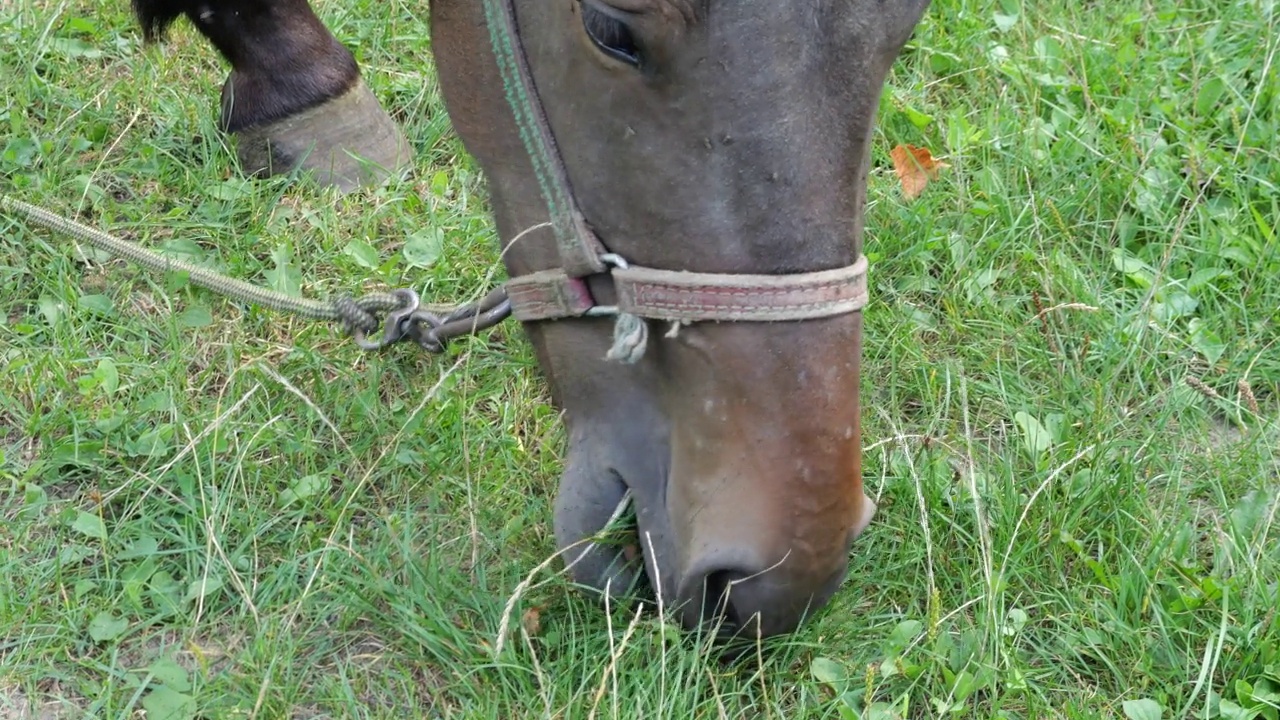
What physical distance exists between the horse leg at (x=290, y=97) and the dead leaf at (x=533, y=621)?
66.6 inches

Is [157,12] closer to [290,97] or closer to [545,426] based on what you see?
[290,97]

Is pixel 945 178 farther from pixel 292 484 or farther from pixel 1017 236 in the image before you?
pixel 292 484

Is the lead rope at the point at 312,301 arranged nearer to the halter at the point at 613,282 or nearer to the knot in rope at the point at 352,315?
the knot in rope at the point at 352,315

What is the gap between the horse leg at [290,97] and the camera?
3.69 metres

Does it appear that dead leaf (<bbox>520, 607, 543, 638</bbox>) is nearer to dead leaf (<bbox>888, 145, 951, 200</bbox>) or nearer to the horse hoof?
the horse hoof

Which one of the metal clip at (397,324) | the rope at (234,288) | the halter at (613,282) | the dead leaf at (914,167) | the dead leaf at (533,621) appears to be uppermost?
the halter at (613,282)

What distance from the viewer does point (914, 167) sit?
380cm

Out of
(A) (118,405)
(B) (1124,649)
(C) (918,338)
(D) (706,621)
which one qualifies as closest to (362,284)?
(A) (118,405)

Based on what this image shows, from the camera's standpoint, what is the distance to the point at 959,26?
432cm

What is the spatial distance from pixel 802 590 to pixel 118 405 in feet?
5.47

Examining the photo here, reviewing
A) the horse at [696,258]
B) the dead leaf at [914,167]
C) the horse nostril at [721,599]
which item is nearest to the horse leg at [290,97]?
the dead leaf at [914,167]

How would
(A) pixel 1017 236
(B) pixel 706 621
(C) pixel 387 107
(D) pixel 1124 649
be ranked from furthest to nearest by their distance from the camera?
(C) pixel 387 107 → (A) pixel 1017 236 → (D) pixel 1124 649 → (B) pixel 706 621

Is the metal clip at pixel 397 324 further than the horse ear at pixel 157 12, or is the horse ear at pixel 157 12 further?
the horse ear at pixel 157 12

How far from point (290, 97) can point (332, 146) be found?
0.58 feet
